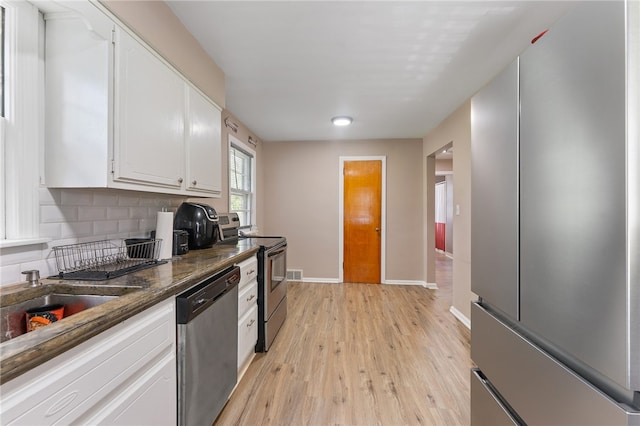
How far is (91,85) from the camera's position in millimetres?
1210

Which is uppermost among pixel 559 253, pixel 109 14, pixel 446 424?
pixel 109 14

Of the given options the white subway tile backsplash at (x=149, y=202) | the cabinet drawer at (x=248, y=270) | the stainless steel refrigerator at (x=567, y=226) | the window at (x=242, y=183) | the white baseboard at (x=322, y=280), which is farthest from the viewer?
the white baseboard at (x=322, y=280)

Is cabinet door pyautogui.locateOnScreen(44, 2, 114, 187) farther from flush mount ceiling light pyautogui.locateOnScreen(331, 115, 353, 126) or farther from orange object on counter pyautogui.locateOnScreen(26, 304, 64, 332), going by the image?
flush mount ceiling light pyautogui.locateOnScreen(331, 115, 353, 126)

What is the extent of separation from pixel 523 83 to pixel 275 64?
6.02ft

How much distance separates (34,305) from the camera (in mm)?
1049

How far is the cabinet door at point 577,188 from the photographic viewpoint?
62cm

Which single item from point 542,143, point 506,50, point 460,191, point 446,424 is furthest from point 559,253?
point 460,191

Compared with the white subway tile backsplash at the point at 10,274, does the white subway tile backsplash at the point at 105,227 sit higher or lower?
higher

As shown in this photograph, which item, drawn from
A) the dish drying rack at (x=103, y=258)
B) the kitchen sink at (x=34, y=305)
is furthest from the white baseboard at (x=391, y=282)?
the kitchen sink at (x=34, y=305)

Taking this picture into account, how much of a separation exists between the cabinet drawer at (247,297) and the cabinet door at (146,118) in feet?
2.92

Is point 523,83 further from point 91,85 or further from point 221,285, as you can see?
point 91,85

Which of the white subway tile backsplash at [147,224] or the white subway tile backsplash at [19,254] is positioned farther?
the white subway tile backsplash at [147,224]

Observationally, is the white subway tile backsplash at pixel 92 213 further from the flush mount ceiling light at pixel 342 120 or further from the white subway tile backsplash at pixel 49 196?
the flush mount ceiling light at pixel 342 120

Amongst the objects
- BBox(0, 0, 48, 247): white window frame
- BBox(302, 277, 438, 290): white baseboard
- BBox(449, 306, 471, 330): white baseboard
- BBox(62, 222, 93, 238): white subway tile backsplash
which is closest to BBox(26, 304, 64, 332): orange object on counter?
BBox(0, 0, 48, 247): white window frame
